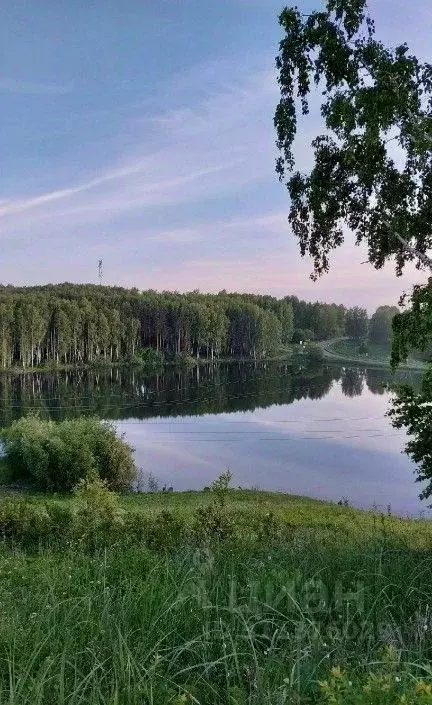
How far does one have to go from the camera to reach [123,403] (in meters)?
69.1

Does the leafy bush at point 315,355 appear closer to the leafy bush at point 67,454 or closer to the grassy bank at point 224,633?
the leafy bush at point 67,454

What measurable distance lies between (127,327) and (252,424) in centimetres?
7075

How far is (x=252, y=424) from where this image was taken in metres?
56.8

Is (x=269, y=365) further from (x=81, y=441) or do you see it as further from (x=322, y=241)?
(x=322, y=241)

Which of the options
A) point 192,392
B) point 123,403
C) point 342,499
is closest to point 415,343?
point 342,499

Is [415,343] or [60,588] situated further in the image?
[415,343]

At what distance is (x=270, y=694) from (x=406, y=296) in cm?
1327

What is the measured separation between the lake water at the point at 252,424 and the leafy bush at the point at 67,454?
277 cm

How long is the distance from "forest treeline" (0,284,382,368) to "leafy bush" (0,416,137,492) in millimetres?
68298

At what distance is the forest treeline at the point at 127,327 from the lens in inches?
4090

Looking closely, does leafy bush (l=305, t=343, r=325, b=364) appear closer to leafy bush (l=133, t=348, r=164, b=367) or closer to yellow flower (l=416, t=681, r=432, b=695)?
leafy bush (l=133, t=348, r=164, b=367)

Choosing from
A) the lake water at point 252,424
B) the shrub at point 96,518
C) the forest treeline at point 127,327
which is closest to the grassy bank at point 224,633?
the shrub at point 96,518

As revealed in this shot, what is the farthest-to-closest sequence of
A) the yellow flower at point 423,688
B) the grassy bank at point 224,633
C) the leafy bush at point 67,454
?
the leafy bush at point 67,454
the grassy bank at point 224,633
the yellow flower at point 423,688

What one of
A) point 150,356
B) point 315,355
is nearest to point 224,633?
point 150,356
